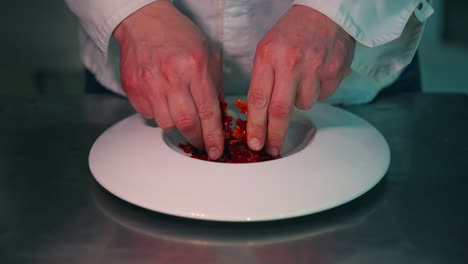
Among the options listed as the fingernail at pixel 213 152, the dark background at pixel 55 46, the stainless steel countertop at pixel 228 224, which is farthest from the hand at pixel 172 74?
the dark background at pixel 55 46

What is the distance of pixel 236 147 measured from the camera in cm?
74

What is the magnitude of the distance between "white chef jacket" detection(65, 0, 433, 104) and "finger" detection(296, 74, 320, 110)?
8cm

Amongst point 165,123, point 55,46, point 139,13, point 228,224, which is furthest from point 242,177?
point 55,46

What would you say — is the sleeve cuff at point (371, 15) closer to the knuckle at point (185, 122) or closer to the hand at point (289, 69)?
the hand at point (289, 69)

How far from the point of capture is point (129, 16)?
0.72 m

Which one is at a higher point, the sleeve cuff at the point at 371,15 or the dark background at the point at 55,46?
the sleeve cuff at the point at 371,15

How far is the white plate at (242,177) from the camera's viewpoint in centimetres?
55

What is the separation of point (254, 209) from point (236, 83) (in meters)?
0.37

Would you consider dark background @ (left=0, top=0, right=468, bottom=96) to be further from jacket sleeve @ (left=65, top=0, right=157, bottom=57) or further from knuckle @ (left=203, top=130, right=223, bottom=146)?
knuckle @ (left=203, top=130, right=223, bottom=146)

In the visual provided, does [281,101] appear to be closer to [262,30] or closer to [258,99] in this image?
[258,99]

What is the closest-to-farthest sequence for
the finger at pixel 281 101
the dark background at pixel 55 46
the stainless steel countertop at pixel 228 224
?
the stainless steel countertop at pixel 228 224 < the finger at pixel 281 101 < the dark background at pixel 55 46

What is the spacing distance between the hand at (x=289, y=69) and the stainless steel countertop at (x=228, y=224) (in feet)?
0.43

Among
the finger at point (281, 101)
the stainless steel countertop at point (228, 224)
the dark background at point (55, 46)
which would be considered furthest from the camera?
the dark background at point (55, 46)

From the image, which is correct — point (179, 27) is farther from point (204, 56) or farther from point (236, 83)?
point (236, 83)
